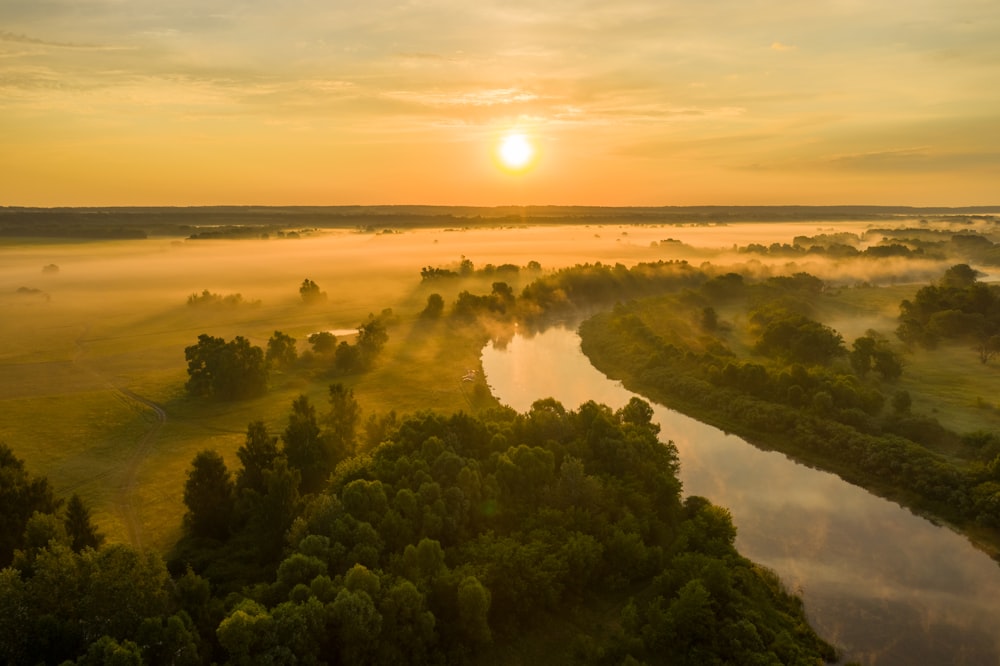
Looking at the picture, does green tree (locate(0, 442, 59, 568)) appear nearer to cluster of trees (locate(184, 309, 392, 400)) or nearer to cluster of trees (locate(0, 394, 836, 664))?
cluster of trees (locate(0, 394, 836, 664))

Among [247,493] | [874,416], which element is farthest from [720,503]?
[247,493]

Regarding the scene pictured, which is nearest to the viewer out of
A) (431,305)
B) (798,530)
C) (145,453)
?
(798,530)

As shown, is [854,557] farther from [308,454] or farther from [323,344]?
[323,344]

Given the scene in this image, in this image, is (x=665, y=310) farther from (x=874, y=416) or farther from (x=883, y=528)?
(x=883, y=528)

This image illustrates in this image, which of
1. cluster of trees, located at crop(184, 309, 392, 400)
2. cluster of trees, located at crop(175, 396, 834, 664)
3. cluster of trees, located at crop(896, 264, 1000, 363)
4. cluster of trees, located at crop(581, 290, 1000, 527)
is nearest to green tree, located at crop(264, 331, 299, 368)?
cluster of trees, located at crop(184, 309, 392, 400)

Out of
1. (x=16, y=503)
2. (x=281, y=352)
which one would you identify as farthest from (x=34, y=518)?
(x=281, y=352)

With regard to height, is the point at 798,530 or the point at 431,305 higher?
the point at 431,305

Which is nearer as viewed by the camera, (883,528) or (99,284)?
(883,528)

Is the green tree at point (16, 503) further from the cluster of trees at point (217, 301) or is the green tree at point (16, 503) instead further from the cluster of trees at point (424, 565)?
the cluster of trees at point (217, 301)
